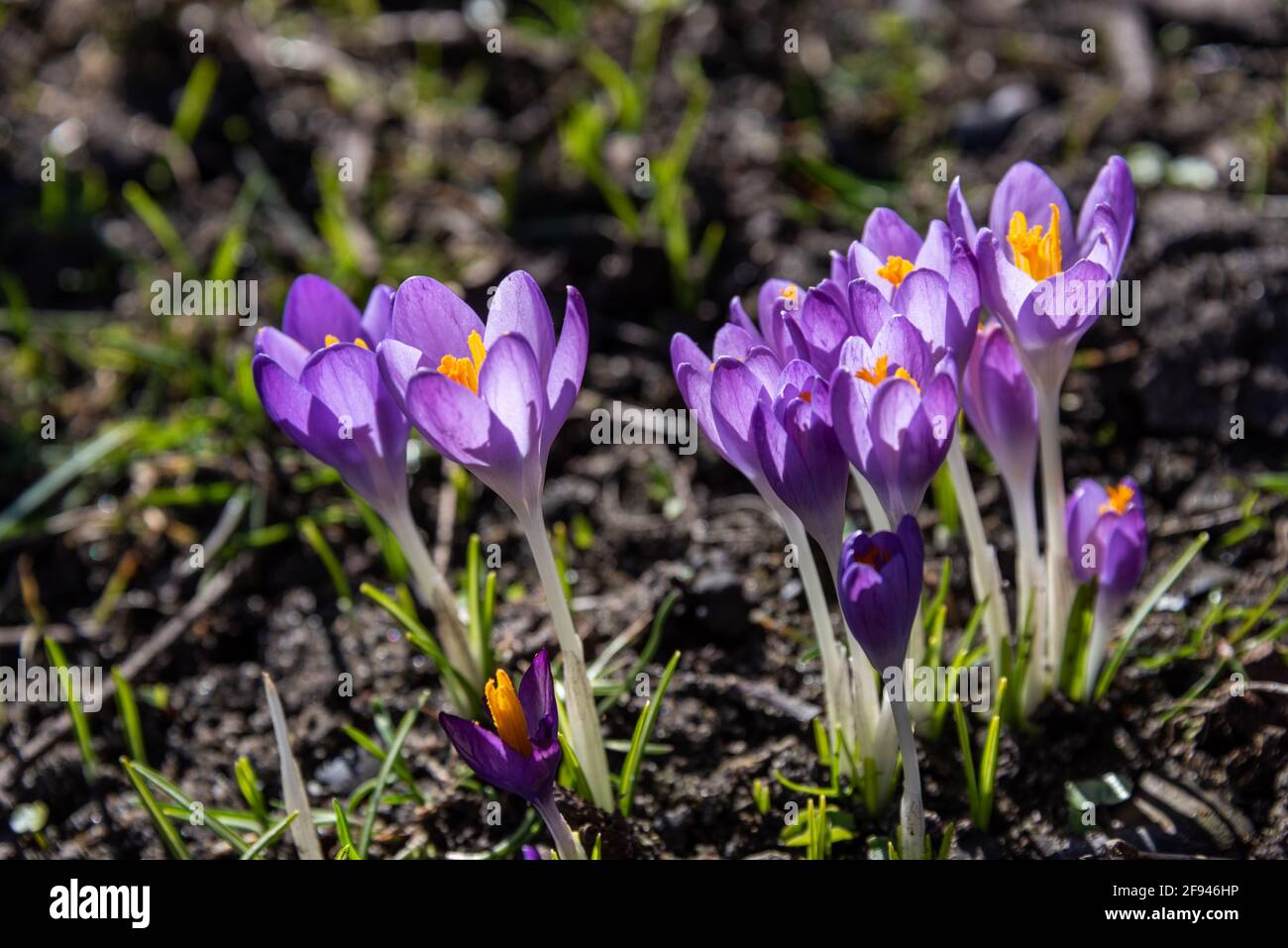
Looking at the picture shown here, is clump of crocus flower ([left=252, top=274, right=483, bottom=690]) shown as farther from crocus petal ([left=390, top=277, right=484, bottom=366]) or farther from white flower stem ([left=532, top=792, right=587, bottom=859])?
white flower stem ([left=532, top=792, right=587, bottom=859])

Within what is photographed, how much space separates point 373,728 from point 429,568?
463 millimetres

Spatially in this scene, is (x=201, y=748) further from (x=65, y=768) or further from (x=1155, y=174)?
(x=1155, y=174)

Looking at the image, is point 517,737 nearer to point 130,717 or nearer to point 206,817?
point 206,817

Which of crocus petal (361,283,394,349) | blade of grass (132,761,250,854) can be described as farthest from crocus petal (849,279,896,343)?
blade of grass (132,761,250,854)

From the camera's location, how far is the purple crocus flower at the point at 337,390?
1.90m

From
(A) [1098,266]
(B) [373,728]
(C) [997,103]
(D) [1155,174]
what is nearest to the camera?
(A) [1098,266]

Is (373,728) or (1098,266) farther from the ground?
(1098,266)

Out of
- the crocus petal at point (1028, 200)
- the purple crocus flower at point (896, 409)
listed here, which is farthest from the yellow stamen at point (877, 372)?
the crocus petal at point (1028, 200)

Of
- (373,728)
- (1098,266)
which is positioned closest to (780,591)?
(373,728)

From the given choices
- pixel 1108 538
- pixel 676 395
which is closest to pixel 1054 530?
pixel 1108 538

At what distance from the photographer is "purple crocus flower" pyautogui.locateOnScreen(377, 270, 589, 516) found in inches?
67.5

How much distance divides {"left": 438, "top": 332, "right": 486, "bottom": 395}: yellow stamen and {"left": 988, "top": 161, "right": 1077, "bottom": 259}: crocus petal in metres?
0.81

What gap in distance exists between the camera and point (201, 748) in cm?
256

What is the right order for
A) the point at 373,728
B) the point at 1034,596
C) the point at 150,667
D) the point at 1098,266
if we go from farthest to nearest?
1. the point at 150,667
2. the point at 373,728
3. the point at 1034,596
4. the point at 1098,266
